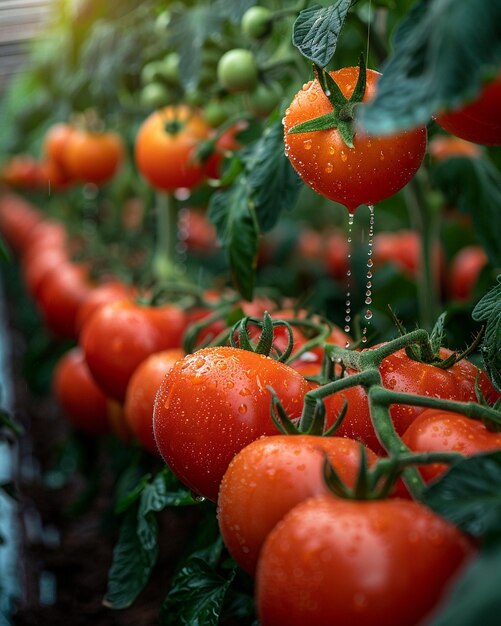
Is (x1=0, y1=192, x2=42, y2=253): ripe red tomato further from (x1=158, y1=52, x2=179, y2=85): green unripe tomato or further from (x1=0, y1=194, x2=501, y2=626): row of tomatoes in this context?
(x1=0, y1=194, x2=501, y2=626): row of tomatoes

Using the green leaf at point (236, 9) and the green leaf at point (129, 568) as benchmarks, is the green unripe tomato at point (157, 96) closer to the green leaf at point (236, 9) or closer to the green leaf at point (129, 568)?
the green leaf at point (236, 9)

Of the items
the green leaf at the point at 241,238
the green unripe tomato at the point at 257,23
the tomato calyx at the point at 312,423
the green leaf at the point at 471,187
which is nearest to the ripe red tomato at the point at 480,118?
the tomato calyx at the point at 312,423

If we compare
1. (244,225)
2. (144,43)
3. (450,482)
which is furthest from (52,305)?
(450,482)

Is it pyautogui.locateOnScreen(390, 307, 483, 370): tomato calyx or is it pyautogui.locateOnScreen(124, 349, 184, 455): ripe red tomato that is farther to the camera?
pyautogui.locateOnScreen(124, 349, 184, 455): ripe red tomato

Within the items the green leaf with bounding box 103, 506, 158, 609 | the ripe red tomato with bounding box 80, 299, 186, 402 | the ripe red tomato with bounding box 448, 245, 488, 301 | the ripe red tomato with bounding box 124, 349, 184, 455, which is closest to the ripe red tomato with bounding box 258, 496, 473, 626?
the green leaf with bounding box 103, 506, 158, 609

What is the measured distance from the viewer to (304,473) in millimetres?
674

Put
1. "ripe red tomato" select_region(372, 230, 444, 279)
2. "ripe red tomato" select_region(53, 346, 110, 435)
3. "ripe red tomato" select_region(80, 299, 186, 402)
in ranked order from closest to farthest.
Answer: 1. "ripe red tomato" select_region(80, 299, 186, 402)
2. "ripe red tomato" select_region(53, 346, 110, 435)
3. "ripe red tomato" select_region(372, 230, 444, 279)

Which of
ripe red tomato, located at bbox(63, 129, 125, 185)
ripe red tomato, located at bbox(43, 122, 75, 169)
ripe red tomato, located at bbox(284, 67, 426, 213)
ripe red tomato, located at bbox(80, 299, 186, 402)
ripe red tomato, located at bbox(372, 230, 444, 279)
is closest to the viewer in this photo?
ripe red tomato, located at bbox(284, 67, 426, 213)

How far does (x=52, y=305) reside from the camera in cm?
238

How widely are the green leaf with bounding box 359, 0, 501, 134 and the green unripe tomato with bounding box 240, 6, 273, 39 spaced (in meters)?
0.73

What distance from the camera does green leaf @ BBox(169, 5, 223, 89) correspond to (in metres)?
1.44

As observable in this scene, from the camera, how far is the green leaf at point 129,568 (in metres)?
1.09

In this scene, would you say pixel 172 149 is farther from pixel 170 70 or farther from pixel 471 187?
pixel 471 187

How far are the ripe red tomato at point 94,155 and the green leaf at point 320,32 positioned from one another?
1.36 meters
